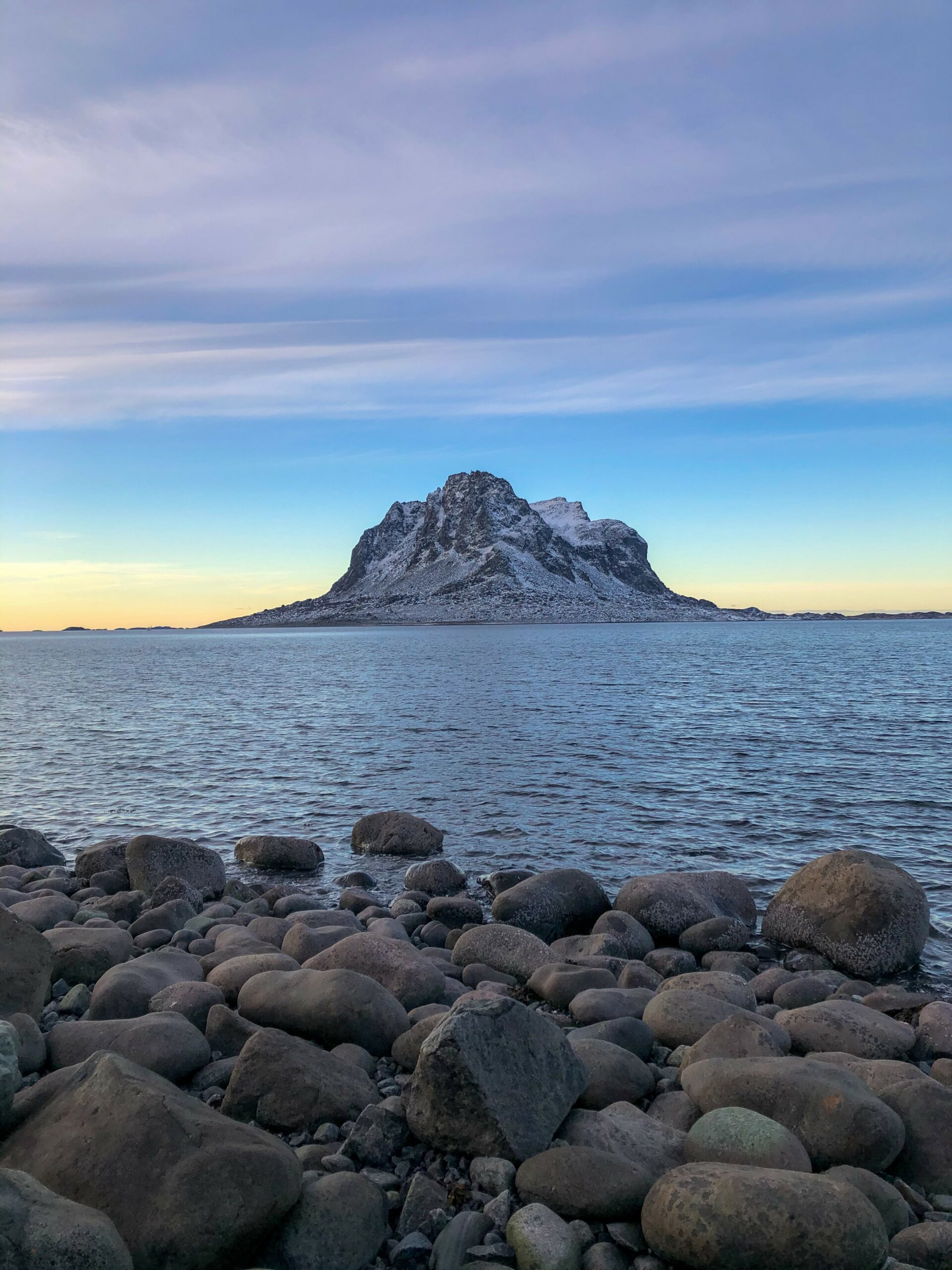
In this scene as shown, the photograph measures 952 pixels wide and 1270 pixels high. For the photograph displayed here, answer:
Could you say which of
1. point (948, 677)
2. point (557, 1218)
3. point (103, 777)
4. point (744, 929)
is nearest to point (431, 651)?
point (948, 677)

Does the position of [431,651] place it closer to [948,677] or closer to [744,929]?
[948,677]

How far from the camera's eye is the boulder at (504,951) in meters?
10.6

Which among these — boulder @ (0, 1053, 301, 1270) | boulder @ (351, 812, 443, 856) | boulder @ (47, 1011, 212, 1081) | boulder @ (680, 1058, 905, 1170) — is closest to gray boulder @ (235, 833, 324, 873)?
boulder @ (351, 812, 443, 856)

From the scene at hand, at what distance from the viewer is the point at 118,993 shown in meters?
8.09

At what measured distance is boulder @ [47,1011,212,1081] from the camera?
6629 mm

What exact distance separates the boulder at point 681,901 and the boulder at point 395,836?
5417 mm

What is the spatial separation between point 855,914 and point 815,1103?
21.4 feet

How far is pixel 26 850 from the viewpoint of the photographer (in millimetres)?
16781

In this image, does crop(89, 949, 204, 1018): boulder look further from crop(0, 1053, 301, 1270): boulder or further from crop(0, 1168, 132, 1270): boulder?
crop(0, 1168, 132, 1270): boulder

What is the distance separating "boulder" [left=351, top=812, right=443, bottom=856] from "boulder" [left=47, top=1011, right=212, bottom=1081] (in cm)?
1086

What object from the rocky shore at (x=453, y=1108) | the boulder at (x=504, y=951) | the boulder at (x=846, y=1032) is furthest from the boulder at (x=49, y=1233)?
the boulder at (x=504, y=951)

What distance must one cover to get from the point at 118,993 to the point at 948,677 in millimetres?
70512

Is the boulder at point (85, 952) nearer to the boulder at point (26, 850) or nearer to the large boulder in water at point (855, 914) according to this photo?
the boulder at point (26, 850)

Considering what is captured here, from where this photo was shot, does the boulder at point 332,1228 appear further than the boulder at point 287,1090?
No
